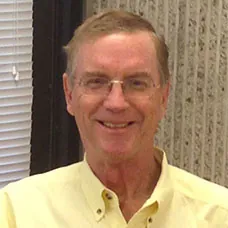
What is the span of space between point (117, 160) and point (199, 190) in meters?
0.23

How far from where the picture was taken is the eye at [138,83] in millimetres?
1647

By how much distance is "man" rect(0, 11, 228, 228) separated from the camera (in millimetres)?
1653

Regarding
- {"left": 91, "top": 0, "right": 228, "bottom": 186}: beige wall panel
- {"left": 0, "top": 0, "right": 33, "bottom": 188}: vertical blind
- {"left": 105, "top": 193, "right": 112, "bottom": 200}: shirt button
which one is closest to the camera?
{"left": 105, "top": 193, "right": 112, "bottom": 200}: shirt button

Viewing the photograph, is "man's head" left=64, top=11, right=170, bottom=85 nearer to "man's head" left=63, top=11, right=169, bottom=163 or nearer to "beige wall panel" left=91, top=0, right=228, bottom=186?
"man's head" left=63, top=11, right=169, bottom=163

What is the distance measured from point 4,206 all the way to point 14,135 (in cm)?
87

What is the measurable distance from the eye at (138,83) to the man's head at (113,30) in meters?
0.06

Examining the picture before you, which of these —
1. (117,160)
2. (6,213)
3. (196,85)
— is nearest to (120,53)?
(117,160)

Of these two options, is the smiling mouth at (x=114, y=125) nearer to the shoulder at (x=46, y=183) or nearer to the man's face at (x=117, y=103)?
the man's face at (x=117, y=103)

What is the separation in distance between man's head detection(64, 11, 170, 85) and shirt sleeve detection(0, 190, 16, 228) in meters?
0.34

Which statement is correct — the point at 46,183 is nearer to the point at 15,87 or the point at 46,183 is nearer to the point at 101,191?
the point at 101,191

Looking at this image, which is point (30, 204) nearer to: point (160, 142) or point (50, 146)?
point (160, 142)

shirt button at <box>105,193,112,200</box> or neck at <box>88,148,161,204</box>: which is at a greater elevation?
neck at <box>88,148,161,204</box>

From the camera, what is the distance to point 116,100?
162 cm

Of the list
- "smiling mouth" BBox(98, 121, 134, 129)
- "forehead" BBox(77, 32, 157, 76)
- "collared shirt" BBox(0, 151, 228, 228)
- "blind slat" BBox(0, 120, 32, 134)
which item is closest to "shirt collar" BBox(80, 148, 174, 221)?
"collared shirt" BBox(0, 151, 228, 228)
